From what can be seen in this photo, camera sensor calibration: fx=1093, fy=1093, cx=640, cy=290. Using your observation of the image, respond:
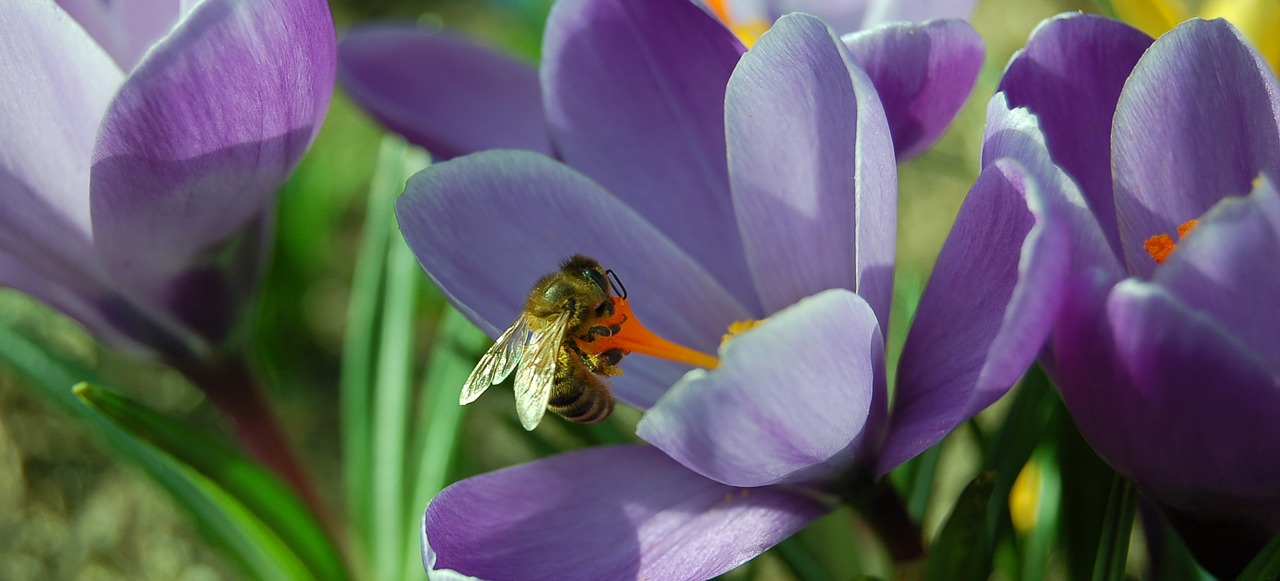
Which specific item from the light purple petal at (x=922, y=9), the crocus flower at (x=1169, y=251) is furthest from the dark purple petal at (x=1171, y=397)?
the light purple petal at (x=922, y=9)

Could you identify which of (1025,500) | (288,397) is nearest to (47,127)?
(1025,500)

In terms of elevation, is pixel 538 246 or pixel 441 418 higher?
pixel 538 246

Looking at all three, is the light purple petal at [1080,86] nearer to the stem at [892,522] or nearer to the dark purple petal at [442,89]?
the stem at [892,522]

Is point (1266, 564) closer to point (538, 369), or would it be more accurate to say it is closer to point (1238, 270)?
point (1238, 270)

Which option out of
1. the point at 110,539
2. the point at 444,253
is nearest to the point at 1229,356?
the point at 444,253

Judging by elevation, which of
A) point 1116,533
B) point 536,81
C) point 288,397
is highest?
point 536,81

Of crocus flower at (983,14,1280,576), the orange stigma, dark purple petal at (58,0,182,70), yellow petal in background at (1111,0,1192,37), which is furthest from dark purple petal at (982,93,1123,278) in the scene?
dark purple petal at (58,0,182,70)

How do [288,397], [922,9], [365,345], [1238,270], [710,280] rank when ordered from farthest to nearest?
[288,397] < [365,345] < [922,9] < [710,280] < [1238,270]

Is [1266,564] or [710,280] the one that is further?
[710,280]
